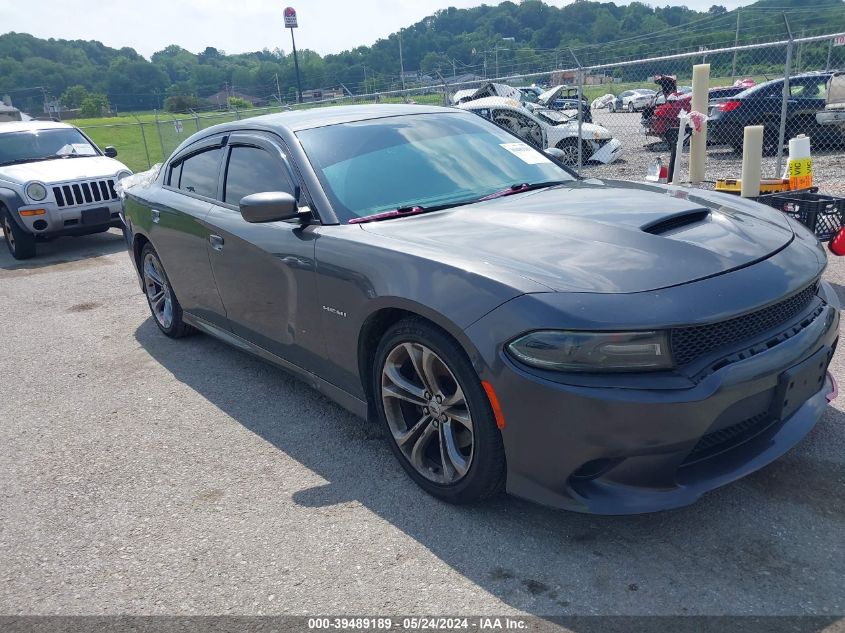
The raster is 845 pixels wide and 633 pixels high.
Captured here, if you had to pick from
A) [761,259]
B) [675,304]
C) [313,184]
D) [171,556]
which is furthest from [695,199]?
[171,556]

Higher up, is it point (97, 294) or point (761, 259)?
point (761, 259)

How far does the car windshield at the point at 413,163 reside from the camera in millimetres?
3518

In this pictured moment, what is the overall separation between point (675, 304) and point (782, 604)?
0.99m

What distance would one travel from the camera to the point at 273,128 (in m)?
3.92

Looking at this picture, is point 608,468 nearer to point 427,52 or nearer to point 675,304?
point 675,304

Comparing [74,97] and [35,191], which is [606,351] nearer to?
[35,191]

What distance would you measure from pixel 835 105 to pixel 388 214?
1168 centimetres

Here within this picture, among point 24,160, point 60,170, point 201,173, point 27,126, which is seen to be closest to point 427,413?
point 201,173

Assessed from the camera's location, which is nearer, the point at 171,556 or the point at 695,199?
the point at 171,556

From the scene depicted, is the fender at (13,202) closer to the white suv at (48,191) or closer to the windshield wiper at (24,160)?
the white suv at (48,191)

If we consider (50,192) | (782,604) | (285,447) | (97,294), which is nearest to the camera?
(782,604)

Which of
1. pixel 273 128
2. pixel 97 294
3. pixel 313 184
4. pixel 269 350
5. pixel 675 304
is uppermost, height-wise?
pixel 273 128

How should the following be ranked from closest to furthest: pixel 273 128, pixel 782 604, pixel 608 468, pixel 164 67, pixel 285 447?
pixel 782 604 → pixel 608 468 → pixel 285 447 → pixel 273 128 → pixel 164 67

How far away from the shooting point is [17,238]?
9.23m
